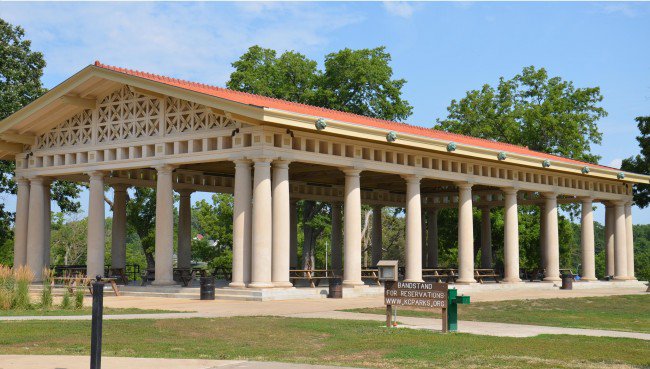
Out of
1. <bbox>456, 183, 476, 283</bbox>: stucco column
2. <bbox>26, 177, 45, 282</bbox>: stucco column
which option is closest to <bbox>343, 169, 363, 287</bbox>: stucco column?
<bbox>456, 183, 476, 283</bbox>: stucco column

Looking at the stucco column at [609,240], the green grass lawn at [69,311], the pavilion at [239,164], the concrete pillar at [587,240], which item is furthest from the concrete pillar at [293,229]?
the green grass lawn at [69,311]

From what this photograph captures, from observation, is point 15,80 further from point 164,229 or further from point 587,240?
point 587,240

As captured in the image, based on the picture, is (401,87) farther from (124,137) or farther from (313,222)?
(124,137)

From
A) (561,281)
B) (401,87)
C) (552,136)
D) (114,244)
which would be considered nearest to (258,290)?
(114,244)

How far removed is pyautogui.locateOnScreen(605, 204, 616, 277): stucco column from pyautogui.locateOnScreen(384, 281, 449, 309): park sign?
1219 inches

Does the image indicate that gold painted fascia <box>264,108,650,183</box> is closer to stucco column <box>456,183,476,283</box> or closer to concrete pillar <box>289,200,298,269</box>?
stucco column <box>456,183,476,283</box>

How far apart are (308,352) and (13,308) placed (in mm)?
11472

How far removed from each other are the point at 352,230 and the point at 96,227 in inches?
392

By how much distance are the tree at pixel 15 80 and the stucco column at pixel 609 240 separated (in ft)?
98.3

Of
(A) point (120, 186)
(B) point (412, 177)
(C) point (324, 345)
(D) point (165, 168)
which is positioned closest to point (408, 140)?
(B) point (412, 177)

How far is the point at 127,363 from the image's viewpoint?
481 inches

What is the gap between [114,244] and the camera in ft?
125

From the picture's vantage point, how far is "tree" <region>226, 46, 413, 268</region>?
2203 inches

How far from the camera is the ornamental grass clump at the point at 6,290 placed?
2197cm
